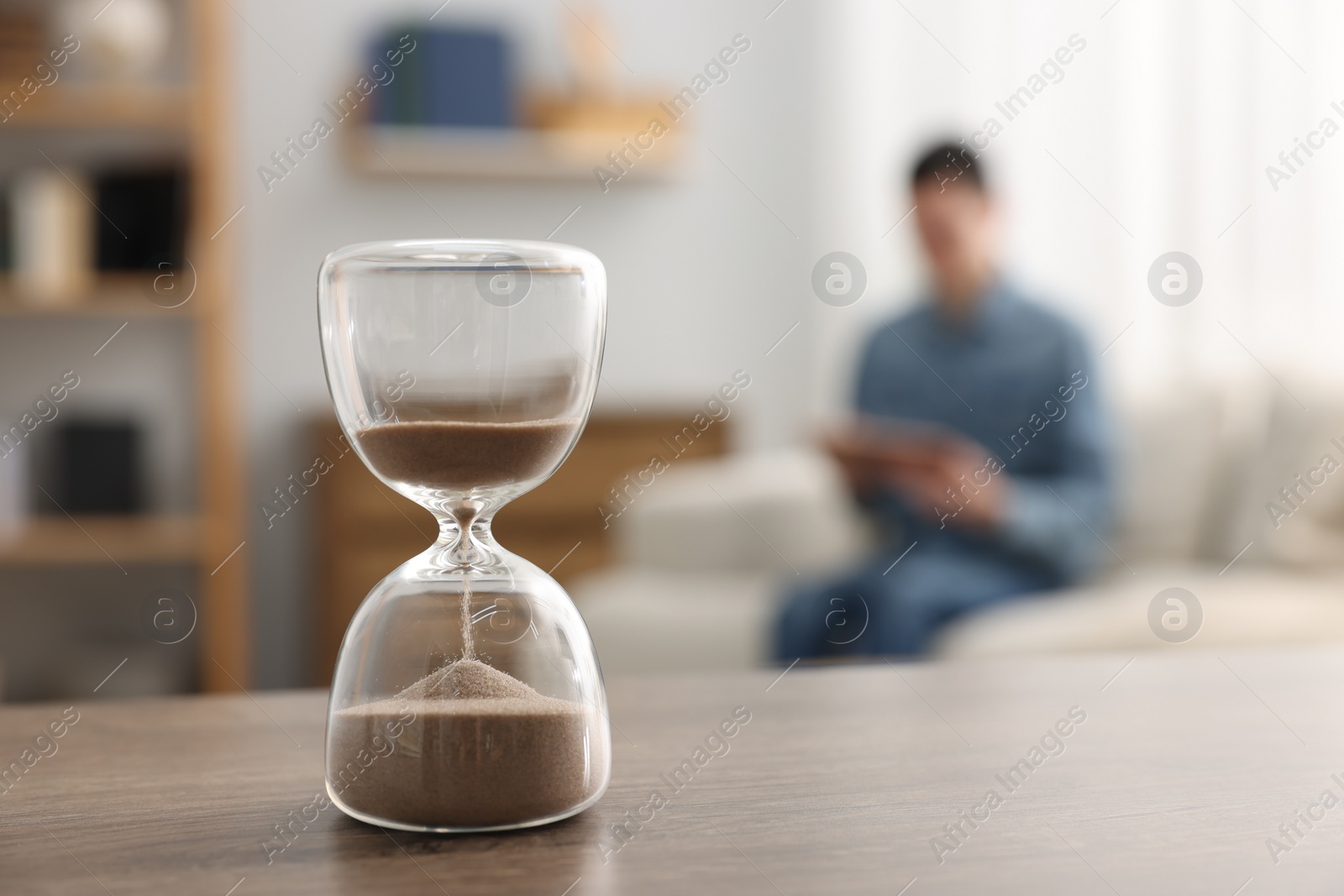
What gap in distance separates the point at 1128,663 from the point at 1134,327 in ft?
7.42

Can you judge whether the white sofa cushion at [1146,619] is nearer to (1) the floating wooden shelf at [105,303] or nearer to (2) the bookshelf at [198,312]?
(2) the bookshelf at [198,312]

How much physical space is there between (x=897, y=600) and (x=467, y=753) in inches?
65.7

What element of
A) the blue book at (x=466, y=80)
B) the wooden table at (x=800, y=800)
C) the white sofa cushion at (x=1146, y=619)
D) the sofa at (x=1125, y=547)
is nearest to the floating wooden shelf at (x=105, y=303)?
the blue book at (x=466, y=80)

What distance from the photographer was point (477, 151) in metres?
3.13

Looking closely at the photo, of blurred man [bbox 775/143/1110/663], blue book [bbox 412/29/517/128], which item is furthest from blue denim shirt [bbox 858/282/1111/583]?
blue book [bbox 412/29/517/128]

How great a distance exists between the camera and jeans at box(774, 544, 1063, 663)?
2.08 meters

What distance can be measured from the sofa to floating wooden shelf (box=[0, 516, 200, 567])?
0.87 meters

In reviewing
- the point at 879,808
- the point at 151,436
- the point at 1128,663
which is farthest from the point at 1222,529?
the point at 151,436

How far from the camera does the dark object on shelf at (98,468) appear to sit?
108 inches

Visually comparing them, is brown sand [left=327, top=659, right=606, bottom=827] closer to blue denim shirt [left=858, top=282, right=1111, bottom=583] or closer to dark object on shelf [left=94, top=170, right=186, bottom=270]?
blue denim shirt [left=858, top=282, right=1111, bottom=583]

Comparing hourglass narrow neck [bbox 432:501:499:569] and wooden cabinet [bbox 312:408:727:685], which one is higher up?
hourglass narrow neck [bbox 432:501:499:569]

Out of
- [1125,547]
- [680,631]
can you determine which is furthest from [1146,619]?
[680,631]

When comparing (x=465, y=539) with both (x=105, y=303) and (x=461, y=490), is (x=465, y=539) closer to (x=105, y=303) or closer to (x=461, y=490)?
(x=461, y=490)

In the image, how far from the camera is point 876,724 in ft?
2.36
